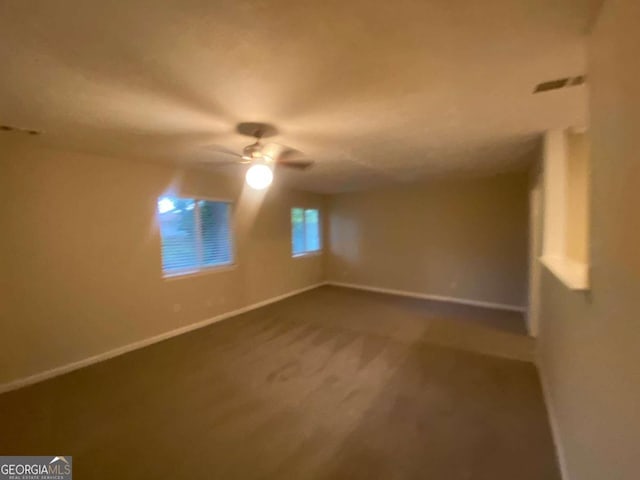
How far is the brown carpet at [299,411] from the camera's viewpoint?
78.3 inches

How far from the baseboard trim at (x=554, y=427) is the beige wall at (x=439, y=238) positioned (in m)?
2.88

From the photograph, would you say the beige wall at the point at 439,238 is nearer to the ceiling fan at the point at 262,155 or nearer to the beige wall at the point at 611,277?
the ceiling fan at the point at 262,155

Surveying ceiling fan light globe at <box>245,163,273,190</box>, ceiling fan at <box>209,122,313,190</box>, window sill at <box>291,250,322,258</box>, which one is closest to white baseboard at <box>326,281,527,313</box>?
window sill at <box>291,250,322,258</box>

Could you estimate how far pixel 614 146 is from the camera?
42.8 inches

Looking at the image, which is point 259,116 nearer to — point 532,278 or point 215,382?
point 215,382

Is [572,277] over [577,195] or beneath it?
beneath

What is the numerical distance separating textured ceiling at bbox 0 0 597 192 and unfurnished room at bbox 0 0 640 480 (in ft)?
0.05

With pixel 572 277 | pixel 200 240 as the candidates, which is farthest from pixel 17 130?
pixel 572 277

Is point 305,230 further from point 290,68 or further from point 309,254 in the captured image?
point 290,68

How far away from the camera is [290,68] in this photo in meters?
1.63

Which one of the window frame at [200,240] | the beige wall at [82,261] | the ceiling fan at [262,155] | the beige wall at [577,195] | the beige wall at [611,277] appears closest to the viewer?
the beige wall at [611,277]

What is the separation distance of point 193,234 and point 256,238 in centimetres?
124

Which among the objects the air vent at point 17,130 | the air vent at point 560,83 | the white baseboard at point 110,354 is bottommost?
the white baseboard at point 110,354

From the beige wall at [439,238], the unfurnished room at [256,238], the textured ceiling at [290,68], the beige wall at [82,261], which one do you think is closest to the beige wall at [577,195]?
the unfurnished room at [256,238]
